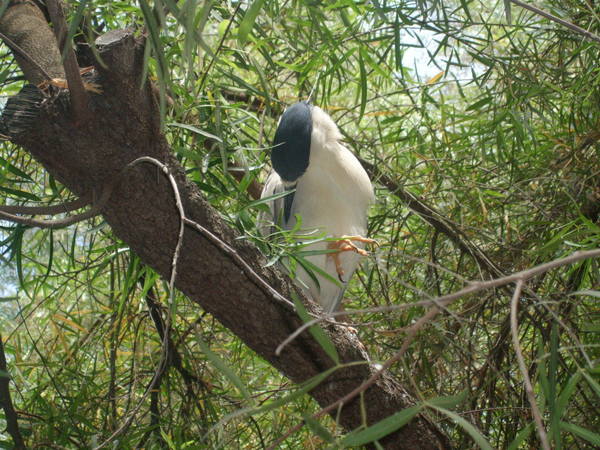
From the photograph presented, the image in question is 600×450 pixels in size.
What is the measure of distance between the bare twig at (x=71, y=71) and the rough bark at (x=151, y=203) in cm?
2

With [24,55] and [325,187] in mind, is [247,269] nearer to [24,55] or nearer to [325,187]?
[24,55]

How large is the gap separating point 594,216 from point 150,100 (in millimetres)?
1035

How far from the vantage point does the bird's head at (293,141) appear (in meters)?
1.60

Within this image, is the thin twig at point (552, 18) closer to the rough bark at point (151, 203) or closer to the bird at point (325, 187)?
the rough bark at point (151, 203)

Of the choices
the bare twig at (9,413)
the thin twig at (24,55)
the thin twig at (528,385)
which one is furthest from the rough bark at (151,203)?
the thin twig at (528,385)

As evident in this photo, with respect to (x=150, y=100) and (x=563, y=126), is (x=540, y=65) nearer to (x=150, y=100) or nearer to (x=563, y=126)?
(x=563, y=126)

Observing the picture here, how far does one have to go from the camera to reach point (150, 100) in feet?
2.90

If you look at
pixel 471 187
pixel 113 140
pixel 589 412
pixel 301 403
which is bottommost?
pixel 589 412

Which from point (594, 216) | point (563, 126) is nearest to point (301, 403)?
point (594, 216)

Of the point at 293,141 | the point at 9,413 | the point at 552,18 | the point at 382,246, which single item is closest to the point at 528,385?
the point at 552,18

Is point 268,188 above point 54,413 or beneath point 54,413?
above

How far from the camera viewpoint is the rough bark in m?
0.84

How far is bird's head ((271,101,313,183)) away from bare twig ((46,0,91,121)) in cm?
80

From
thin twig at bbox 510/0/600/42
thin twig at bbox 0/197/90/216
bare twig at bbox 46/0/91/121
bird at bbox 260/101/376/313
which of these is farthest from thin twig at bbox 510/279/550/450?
bird at bbox 260/101/376/313
